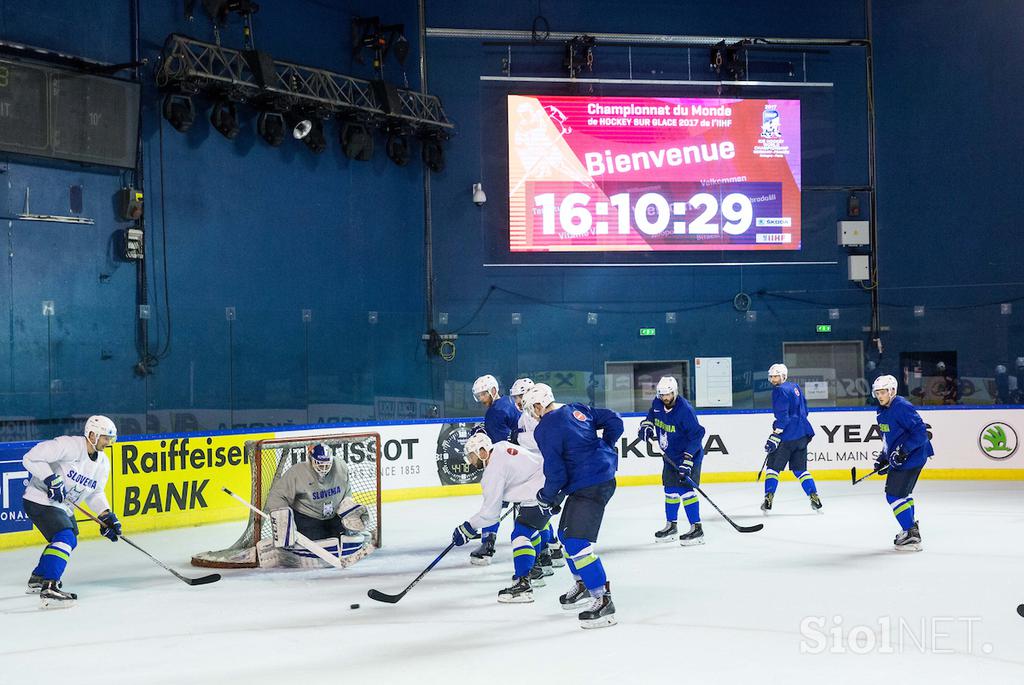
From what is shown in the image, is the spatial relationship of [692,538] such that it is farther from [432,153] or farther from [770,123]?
[770,123]

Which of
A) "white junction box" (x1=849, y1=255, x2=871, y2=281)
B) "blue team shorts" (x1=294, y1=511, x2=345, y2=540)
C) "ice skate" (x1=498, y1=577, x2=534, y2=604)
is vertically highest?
"white junction box" (x1=849, y1=255, x2=871, y2=281)

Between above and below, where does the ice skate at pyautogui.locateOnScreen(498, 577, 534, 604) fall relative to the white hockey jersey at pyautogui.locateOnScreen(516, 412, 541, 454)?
below

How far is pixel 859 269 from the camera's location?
16906mm

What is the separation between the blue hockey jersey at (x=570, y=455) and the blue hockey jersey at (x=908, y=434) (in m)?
3.52

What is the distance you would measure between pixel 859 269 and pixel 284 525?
11.2m

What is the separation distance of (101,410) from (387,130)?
6.10m

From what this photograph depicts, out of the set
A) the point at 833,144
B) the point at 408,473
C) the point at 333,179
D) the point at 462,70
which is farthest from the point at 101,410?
the point at 833,144

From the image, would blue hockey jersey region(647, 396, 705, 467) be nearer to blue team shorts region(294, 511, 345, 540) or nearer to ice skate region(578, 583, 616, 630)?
blue team shorts region(294, 511, 345, 540)

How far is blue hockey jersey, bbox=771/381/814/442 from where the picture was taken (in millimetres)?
11602

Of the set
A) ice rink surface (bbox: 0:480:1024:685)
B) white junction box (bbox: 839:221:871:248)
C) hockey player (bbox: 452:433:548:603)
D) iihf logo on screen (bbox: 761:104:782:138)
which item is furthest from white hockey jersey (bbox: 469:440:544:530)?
white junction box (bbox: 839:221:871:248)

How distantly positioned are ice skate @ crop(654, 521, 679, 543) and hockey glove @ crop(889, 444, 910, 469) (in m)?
1.99

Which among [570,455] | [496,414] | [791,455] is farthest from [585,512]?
[791,455]

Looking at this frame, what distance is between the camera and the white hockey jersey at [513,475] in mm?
7371

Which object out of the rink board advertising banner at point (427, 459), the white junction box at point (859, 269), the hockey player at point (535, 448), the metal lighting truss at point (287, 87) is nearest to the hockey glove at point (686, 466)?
the hockey player at point (535, 448)
